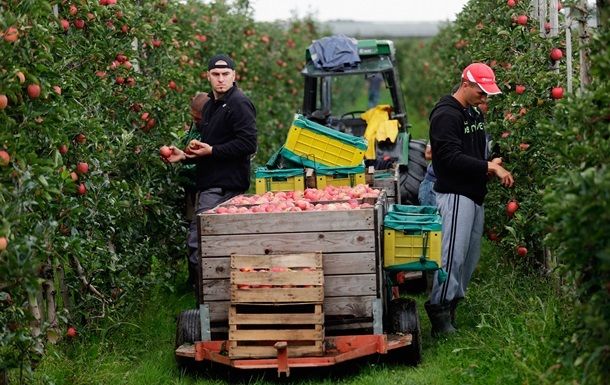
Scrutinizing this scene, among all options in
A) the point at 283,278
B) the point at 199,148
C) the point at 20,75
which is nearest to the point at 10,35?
the point at 20,75

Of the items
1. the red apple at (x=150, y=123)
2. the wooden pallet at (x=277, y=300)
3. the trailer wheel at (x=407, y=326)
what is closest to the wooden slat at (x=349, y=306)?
the wooden pallet at (x=277, y=300)

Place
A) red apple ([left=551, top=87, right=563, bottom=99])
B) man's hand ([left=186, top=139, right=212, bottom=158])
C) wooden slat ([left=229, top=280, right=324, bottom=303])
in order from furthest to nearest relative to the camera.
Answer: man's hand ([left=186, top=139, right=212, bottom=158]), red apple ([left=551, top=87, right=563, bottom=99]), wooden slat ([left=229, top=280, right=324, bottom=303])

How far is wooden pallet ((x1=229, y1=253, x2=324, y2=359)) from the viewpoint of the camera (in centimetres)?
658

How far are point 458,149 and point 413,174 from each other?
3.44m

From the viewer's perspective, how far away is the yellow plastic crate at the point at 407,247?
6.92 meters

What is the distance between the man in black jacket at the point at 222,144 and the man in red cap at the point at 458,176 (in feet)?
4.90

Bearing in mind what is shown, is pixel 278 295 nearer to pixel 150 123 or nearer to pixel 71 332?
pixel 71 332

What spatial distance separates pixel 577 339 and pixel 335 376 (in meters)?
2.09

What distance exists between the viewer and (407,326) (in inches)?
276

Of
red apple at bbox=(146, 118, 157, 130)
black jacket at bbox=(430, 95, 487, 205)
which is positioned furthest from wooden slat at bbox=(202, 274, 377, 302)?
red apple at bbox=(146, 118, 157, 130)

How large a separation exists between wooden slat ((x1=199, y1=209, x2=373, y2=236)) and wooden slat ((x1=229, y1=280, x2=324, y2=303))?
36 cm

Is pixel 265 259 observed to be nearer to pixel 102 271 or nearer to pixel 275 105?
pixel 102 271

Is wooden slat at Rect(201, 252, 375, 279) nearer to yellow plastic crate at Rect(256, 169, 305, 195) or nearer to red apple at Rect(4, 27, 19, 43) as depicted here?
yellow plastic crate at Rect(256, 169, 305, 195)

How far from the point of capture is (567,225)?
15.7ft
